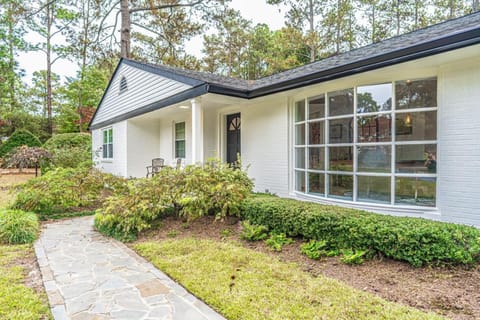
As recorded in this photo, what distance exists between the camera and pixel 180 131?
11070 millimetres

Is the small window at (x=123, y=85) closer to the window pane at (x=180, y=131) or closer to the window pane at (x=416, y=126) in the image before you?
the window pane at (x=180, y=131)

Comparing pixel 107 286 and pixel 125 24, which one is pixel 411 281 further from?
pixel 125 24

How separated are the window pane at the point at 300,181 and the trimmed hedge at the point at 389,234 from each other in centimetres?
216

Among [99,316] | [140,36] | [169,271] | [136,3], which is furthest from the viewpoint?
[140,36]

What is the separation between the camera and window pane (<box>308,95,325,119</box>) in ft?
19.7

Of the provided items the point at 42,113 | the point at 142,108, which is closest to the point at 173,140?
the point at 142,108

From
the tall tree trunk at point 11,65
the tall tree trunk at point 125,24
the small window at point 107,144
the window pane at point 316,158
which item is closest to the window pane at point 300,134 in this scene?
the window pane at point 316,158

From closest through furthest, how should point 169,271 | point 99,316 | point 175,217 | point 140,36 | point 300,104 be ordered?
point 99,316, point 169,271, point 175,217, point 300,104, point 140,36

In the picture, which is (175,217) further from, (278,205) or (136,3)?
(136,3)

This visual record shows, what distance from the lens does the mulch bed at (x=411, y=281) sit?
104 inches

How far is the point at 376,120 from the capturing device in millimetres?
5191

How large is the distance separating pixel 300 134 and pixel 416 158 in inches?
97.9

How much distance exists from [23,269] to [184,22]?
17.4 m

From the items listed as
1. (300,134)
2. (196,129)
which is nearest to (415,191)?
(300,134)
